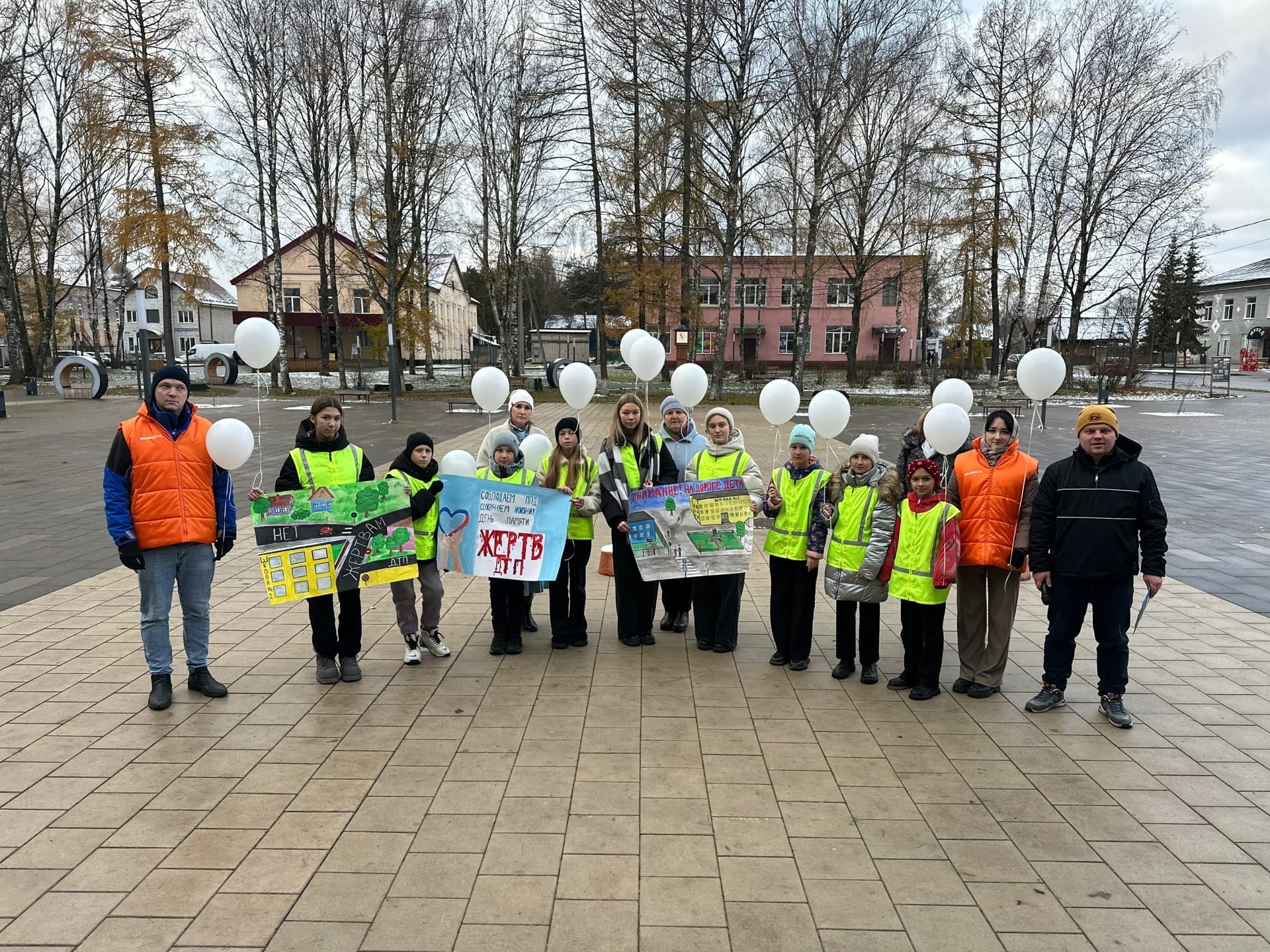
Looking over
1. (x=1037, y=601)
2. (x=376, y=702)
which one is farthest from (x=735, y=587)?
(x=1037, y=601)

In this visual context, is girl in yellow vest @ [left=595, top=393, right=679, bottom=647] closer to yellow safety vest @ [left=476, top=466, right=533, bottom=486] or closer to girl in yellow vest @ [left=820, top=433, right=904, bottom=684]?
yellow safety vest @ [left=476, top=466, right=533, bottom=486]

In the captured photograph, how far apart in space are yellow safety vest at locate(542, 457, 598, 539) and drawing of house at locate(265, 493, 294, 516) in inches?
68.3

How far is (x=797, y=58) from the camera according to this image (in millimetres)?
27016

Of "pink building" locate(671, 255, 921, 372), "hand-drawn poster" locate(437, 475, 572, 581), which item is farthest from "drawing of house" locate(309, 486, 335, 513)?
"pink building" locate(671, 255, 921, 372)

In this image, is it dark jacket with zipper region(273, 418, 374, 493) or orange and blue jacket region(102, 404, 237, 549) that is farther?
dark jacket with zipper region(273, 418, 374, 493)

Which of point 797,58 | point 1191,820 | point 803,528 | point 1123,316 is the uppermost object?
point 797,58

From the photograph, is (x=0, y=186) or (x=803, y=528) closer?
(x=803, y=528)

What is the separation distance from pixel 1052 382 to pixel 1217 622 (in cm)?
297

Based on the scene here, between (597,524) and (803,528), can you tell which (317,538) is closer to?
(803,528)

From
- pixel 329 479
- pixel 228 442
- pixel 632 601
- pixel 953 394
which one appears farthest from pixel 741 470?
pixel 228 442

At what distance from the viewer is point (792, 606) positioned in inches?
216

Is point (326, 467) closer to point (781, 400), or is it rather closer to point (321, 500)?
point (321, 500)

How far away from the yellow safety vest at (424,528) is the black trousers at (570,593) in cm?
93

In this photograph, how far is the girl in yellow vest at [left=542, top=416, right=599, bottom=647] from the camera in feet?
18.5
